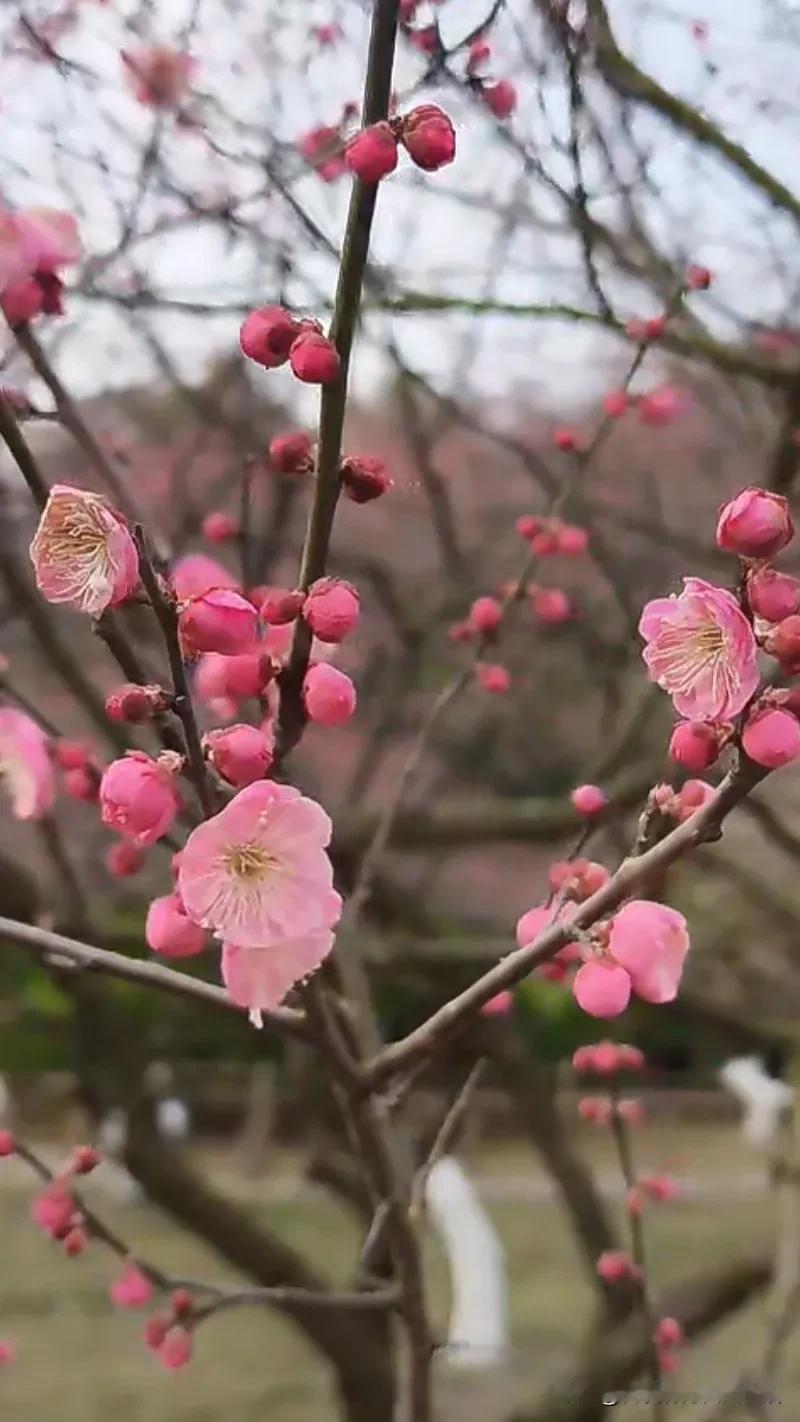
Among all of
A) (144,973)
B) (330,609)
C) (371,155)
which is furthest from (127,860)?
(371,155)

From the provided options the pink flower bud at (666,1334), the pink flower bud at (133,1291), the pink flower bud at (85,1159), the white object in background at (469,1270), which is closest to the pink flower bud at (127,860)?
the pink flower bud at (85,1159)

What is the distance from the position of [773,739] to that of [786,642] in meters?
0.04

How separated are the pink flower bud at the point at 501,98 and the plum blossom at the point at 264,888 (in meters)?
0.72

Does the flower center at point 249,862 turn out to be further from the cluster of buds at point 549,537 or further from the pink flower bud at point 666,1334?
the pink flower bud at point 666,1334

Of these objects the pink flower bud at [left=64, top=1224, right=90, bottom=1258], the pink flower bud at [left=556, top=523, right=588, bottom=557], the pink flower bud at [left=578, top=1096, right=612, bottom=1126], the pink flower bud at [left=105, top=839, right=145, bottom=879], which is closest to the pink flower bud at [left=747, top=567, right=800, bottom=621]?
the pink flower bud at [left=105, top=839, right=145, bottom=879]

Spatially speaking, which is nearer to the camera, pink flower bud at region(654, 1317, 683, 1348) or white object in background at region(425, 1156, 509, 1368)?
pink flower bud at region(654, 1317, 683, 1348)

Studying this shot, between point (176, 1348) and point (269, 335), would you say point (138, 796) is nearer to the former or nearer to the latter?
point (269, 335)

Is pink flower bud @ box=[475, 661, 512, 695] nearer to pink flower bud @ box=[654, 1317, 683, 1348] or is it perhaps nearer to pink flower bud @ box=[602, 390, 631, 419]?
pink flower bud @ box=[602, 390, 631, 419]

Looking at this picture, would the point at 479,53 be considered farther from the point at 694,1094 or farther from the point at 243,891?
the point at 694,1094

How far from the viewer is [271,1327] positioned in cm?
432

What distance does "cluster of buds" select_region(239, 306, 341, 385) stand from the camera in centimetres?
59

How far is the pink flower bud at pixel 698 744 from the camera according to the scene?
1.96 feet

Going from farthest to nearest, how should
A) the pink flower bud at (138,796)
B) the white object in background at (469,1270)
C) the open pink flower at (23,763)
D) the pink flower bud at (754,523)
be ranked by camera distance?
the white object in background at (469,1270), the open pink flower at (23,763), the pink flower bud at (138,796), the pink flower bud at (754,523)

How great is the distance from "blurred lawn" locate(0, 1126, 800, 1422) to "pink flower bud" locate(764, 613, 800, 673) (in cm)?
171
